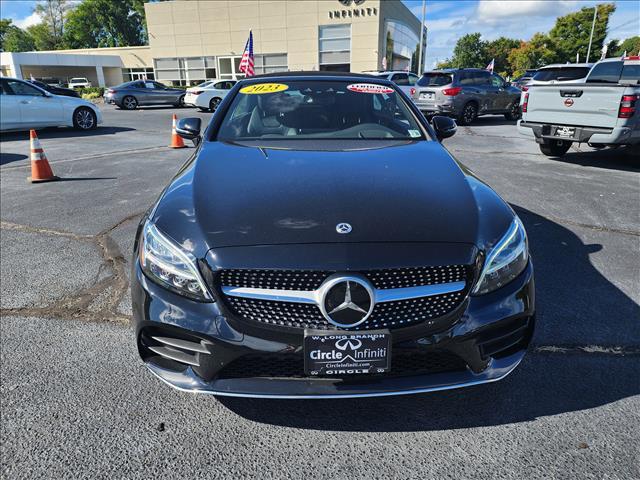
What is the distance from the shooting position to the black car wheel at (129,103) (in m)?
23.1

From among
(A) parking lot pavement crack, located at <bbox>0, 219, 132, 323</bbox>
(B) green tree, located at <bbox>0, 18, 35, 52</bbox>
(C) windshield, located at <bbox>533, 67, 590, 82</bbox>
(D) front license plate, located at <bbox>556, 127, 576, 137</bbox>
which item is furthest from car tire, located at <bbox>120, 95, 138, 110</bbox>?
(B) green tree, located at <bbox>0, 18, 35, 52</bbox>

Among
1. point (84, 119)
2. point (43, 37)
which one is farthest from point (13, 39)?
point (84, 119)

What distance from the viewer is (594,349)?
2684mm

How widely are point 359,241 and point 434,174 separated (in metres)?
0.89

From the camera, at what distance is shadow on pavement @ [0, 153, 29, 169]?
28.3ft

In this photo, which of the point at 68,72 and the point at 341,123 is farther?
the point at 68,72

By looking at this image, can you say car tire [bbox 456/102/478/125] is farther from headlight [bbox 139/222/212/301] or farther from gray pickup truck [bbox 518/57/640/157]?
headlight [bbox 139/222/212/301]

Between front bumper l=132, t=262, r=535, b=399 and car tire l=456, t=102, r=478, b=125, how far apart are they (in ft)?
44.5

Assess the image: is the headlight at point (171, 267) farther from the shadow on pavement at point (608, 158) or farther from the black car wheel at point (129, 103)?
the black car wheel at point (129, 103)

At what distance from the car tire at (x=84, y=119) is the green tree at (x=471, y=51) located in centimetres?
8109

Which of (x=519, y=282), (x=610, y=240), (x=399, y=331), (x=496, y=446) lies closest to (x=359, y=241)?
(x=399, y=331)

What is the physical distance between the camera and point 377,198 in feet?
7.23

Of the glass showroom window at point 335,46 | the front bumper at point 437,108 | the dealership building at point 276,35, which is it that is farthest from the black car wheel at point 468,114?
the glass showroom window at point 335,46

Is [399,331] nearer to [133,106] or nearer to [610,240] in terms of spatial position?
[610,240]
